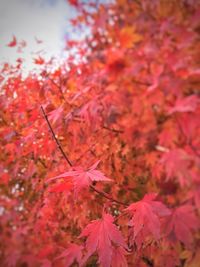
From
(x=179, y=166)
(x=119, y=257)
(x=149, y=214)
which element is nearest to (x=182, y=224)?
(x=149, y=214)

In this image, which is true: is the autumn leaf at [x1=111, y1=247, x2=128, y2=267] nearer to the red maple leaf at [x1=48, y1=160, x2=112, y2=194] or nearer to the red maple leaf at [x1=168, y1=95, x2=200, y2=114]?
the red maple leaf at [x1=48, y1=160, x2=112, y2=194]

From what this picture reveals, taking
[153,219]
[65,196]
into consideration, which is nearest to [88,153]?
[65,196]

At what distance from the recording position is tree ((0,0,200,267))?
1513mm

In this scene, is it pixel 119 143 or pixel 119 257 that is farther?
pixel 119 143

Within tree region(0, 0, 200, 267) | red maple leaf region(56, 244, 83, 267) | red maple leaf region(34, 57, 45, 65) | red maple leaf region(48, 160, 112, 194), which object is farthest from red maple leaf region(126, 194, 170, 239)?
red maple leaf region(34, 57, 45, 65)

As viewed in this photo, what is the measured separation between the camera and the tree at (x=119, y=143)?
4.96 feet

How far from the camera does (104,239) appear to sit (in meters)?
1.35

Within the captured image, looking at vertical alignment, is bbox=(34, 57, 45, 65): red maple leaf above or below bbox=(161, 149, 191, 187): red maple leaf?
above

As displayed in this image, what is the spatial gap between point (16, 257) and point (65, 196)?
2.79 metres

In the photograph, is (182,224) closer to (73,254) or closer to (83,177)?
(83,177)

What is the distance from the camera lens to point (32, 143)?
7.80ft

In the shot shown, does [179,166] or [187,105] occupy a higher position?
[187,105]

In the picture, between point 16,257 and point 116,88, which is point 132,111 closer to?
point 116,88

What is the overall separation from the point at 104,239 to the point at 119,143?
1156 mm
